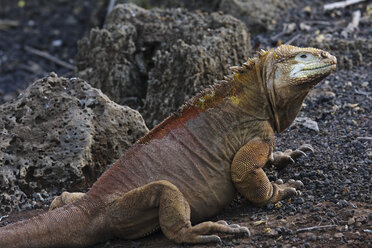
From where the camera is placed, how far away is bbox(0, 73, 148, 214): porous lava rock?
643 cm

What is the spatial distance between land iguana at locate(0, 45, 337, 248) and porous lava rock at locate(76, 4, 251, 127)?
2.26 metres

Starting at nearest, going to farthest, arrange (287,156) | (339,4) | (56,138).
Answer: (287,156) < (56,138) < (339,4)

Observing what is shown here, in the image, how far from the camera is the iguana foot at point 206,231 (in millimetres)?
5051

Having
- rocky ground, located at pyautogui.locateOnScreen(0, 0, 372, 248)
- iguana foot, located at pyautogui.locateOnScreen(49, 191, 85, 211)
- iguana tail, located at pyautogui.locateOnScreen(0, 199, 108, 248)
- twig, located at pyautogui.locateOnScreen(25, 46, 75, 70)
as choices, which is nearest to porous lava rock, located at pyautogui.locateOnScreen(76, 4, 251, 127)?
rocky ground, located at pyautogui.locateOnScreen(0, 0, 372, 248)

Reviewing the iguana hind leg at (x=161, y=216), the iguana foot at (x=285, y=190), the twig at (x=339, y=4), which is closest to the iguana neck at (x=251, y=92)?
the iguana foot at (x=285, y=190)

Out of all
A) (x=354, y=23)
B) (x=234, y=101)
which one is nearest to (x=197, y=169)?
(x=234, y=101)

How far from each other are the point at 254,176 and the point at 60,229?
1.81m

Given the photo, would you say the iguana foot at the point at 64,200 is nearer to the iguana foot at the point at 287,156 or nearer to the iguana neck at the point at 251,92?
the iguana neck at the point at 251,92

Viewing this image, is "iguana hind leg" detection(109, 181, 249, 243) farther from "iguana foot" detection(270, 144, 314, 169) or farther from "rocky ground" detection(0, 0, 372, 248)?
"iguana foot" detection(270, 144, 314, 169)

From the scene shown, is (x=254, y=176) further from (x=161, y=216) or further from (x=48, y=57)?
(x=48, y=57)

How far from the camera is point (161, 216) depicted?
5160 mm

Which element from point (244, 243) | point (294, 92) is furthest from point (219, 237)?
point (294, 92)

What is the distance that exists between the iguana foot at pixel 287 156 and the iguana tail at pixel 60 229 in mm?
2067

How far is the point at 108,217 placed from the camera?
5332 mm
